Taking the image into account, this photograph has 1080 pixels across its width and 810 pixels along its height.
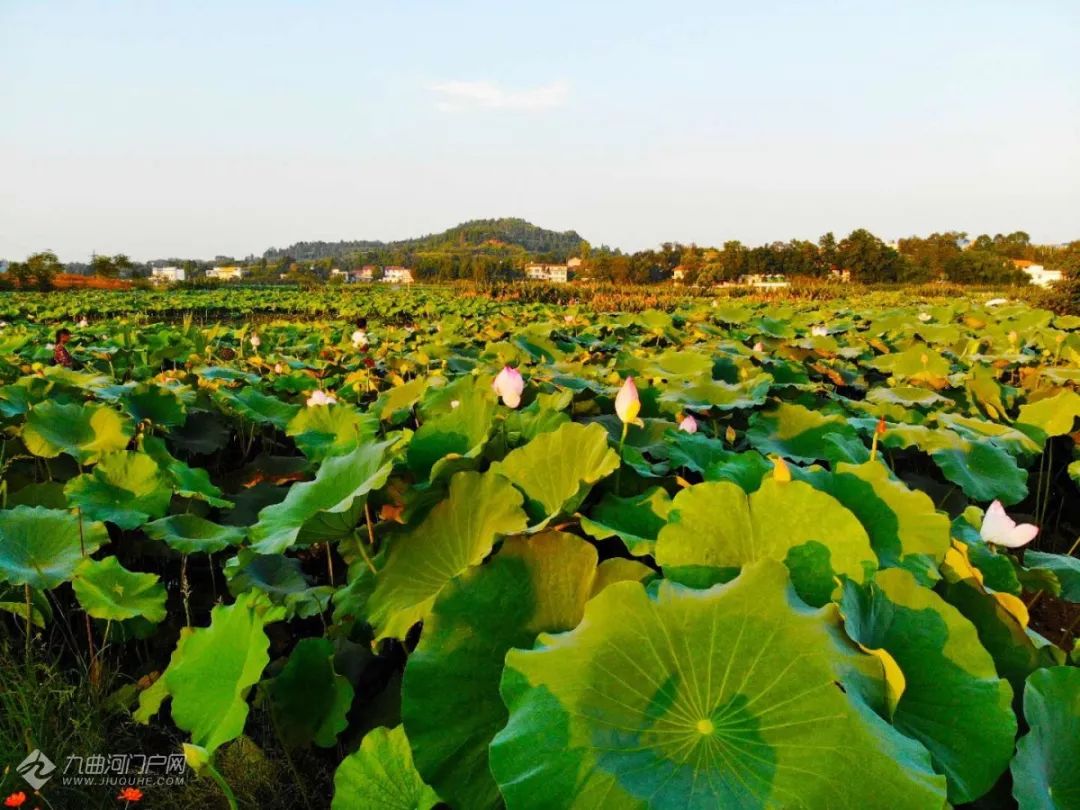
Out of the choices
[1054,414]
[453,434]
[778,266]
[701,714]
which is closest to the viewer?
[701,714]

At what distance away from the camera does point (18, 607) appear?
1.42 meters

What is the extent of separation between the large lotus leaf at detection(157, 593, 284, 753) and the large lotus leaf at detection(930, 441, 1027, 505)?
186 cm

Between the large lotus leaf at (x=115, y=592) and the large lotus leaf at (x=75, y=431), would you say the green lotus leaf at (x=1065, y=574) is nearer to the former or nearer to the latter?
the large lotus leaf at (x=115, y=592)

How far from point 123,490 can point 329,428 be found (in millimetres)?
569

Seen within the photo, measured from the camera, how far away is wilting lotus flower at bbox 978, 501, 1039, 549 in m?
1.14

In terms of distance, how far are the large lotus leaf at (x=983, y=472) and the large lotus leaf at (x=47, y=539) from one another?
229 centimetres

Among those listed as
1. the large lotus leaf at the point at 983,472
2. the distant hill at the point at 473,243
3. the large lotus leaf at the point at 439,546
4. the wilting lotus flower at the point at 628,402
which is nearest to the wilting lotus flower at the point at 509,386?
the wilting lotus flower at the point at 628,402

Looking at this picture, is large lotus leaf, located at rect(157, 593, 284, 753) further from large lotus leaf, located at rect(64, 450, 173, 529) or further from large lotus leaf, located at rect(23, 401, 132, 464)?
large lotus leaf, located at rect(23, 401, 132, 464)

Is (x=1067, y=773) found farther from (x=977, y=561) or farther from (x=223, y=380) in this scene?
(x=223, y=380)

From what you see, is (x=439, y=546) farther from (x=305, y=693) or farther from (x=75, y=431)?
(x=75, y=431)

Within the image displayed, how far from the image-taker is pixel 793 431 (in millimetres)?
2064

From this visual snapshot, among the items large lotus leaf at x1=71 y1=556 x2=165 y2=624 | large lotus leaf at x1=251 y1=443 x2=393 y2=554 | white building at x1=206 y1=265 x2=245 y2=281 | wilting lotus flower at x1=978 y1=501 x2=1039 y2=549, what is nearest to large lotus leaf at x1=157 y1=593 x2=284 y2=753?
large lotus leaf at x1=251 y1=443 x2=393 y2=554

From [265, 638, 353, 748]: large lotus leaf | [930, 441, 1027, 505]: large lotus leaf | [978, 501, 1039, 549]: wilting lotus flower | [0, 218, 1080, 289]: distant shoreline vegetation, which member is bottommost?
[265, 638, 353, 748]: large lotus leaf

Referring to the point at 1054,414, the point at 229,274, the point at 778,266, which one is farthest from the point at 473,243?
the point at 1054,414
